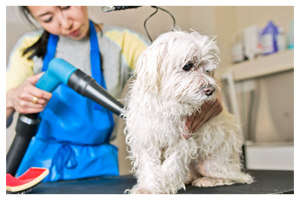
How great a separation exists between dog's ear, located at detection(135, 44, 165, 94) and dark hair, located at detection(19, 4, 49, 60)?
2.69 feet

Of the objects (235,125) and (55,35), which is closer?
(235,125)

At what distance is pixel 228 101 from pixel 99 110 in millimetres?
1128

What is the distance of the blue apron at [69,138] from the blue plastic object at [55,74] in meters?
0.22

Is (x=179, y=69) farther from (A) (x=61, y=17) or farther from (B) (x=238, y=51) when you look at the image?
(B) (x=238, y=51)

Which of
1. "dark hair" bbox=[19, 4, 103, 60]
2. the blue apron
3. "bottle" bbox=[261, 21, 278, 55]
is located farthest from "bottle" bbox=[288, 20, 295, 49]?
"dark hair" bbox=[19, 4, 103, 60]

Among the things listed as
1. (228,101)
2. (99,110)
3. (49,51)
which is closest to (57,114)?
(99,110)

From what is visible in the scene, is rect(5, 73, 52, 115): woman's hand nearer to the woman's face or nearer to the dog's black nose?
the woman's face

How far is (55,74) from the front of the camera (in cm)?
109

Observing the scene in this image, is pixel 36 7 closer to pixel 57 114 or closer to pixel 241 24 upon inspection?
pixel 57 114

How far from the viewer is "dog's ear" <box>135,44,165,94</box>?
0.75 metres

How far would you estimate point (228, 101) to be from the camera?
2.12 metres

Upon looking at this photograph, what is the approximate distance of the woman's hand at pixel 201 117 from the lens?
0.84 meters

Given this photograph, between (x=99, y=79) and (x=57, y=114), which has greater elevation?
(x=99, y=79)

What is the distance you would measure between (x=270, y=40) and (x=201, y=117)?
4.41ft
